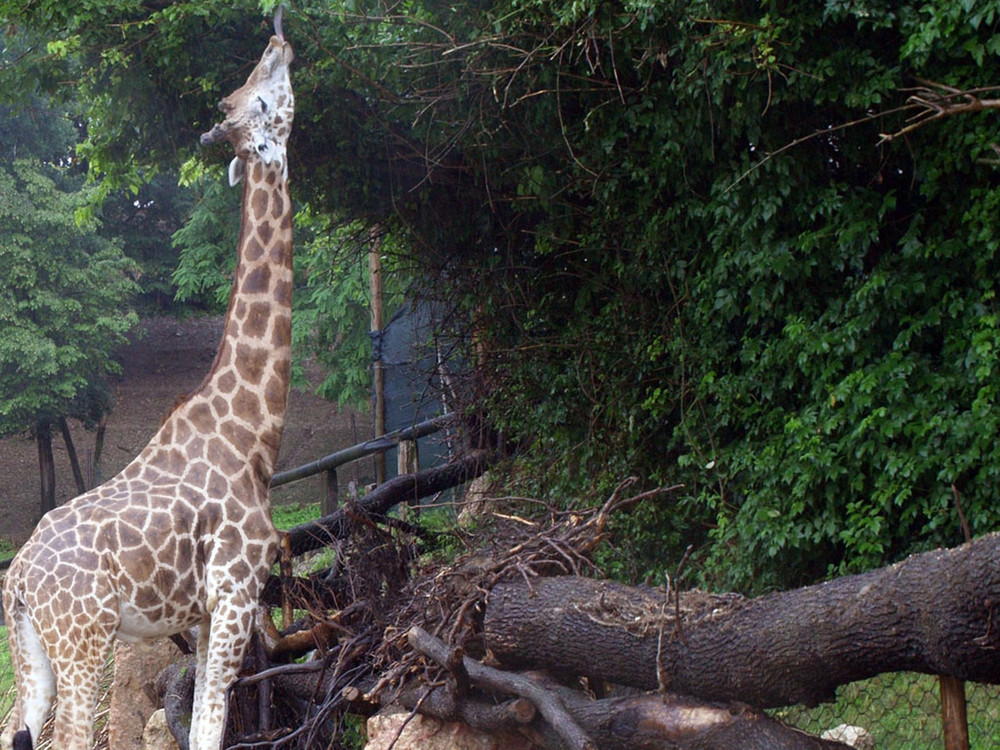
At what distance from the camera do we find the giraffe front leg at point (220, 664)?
17.0 feet

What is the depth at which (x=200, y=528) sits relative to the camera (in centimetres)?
527

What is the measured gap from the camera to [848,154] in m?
4.91

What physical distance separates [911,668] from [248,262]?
430 cm

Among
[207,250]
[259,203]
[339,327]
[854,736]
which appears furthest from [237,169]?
[207,250]

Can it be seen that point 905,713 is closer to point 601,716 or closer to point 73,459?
point 601,716

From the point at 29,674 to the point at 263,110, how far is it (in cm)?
343

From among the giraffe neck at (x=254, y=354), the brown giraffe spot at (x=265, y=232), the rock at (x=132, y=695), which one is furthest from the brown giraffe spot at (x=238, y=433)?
the rock at (x=132, y=695)

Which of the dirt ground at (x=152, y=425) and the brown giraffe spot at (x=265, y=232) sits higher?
the brown giraffe spot at (x=265, y=232)

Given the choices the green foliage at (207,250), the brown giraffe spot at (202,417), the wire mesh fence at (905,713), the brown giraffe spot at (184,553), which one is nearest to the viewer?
the wire mesh fence at (905,713)

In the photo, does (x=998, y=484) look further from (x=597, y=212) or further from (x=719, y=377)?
(x=597, y=212)

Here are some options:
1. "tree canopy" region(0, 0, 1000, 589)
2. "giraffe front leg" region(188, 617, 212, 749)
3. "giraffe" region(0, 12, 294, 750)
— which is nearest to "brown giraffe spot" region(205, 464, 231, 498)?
"giraffe" region(0, 12, 294, 750)

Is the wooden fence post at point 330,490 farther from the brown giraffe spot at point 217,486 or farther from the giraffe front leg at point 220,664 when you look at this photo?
the giraffe front leg at point 220,664

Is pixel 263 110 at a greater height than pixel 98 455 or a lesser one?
greater

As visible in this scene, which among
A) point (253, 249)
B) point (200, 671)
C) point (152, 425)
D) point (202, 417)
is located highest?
point (253, 249)
